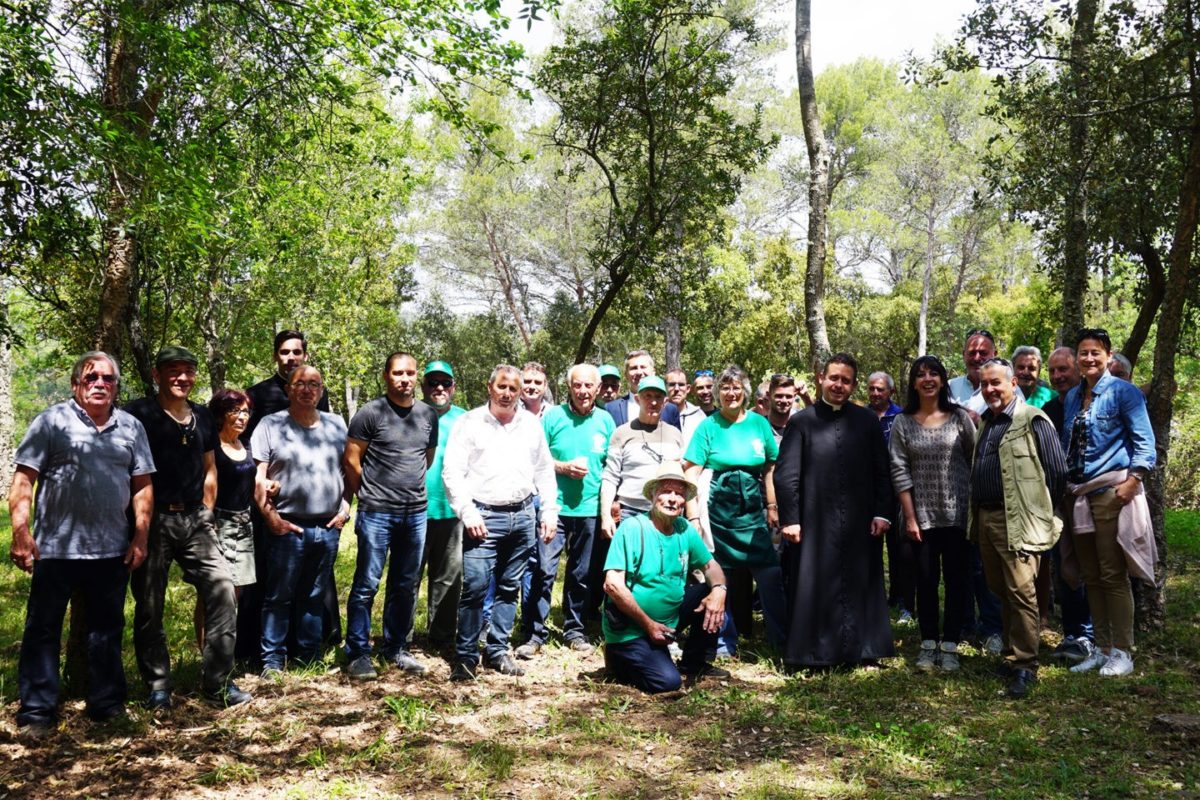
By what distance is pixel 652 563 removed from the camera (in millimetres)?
5781

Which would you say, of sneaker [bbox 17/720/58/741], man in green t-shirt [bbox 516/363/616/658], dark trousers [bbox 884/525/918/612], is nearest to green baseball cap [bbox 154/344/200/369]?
sneaker [bbox 17/720/58/741]

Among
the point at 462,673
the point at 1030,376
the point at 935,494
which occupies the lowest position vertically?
the point at 462,673

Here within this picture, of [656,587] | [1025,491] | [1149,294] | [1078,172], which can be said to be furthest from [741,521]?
[1149,294]

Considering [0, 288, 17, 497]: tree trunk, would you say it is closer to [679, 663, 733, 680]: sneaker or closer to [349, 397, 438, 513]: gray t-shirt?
[349, 397, 438, 513]: gray t-shirt

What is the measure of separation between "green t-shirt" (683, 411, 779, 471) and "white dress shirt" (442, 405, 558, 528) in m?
1.38

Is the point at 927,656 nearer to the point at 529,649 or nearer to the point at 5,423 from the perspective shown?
the point at 529,649

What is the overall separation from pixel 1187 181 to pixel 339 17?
7.19 metres

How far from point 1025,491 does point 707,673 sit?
8.10 ft

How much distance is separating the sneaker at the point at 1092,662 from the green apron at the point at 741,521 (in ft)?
7.03

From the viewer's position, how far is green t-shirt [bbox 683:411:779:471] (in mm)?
6703

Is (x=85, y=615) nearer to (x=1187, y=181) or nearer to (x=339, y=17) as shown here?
(x=339, y=17)

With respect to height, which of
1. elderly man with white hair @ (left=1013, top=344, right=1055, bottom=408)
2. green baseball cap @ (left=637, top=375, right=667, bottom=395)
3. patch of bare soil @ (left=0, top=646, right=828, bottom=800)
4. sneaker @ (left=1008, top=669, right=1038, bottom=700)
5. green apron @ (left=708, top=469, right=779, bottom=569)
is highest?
elderly man with white hair @ (left=1013, top=344, right=1055, bottom=408)

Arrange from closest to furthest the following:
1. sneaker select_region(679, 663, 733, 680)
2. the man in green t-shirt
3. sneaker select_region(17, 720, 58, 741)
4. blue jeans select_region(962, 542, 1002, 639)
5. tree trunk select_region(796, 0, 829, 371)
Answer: sneaker select_region(17, 720, 58, 741) → sneaker select_region(679, 663, 733, 680) → blue jeans select_region(962, 542, 1002, 639) → the man in green t-shirt → tree trunk select_region(796, 0, 829, 371)

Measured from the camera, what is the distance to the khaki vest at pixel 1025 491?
18.7 feet
